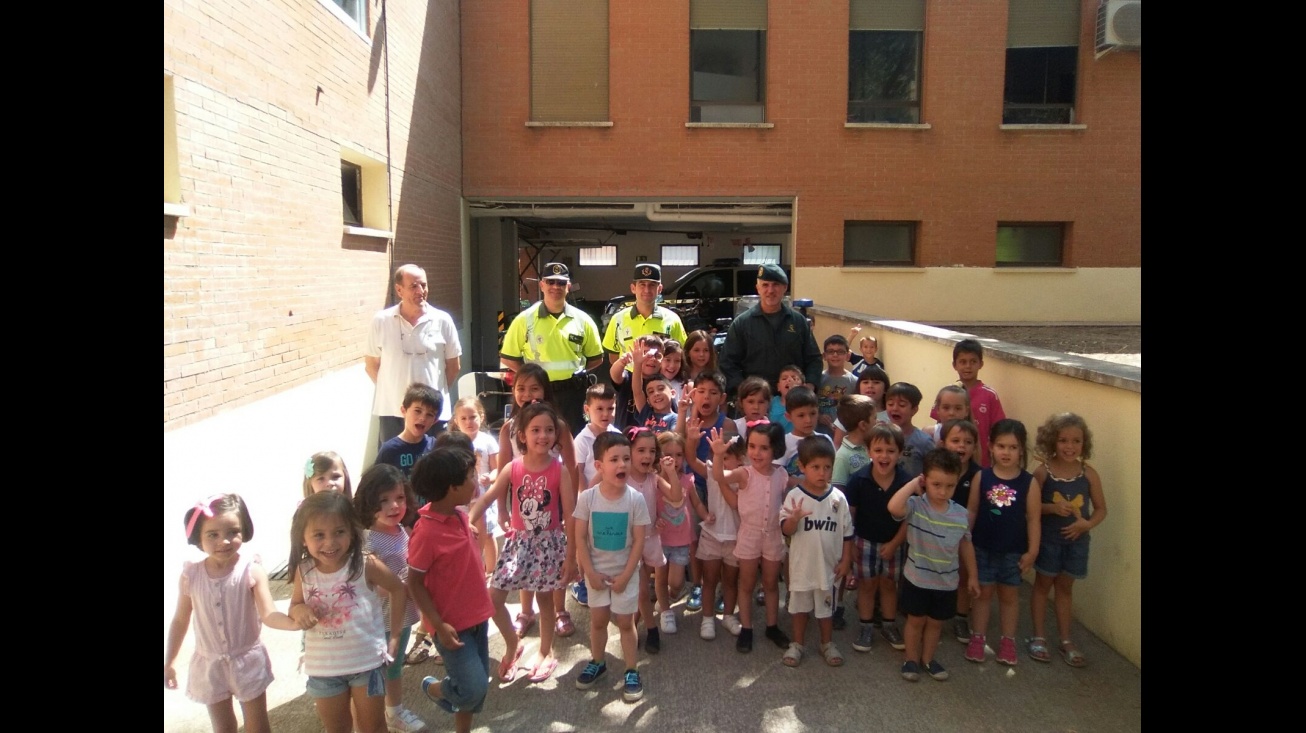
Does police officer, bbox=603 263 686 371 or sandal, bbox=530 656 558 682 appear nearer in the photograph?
sandal, bbox=530 656 558 682

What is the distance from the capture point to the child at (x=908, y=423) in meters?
4.56

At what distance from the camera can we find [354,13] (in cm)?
852

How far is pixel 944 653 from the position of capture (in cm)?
414

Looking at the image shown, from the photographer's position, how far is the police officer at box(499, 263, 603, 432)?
5398 millimetres

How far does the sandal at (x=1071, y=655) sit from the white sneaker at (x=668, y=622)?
1991 millimetres

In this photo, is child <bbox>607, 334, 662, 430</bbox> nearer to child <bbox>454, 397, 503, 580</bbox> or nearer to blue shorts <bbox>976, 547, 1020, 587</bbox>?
child <bbox>454, 397, 503, 580</bbox>

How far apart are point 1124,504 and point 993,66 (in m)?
11.2

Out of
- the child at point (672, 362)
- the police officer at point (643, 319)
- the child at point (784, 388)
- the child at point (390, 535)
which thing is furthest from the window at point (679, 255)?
the child at point (390, 535)

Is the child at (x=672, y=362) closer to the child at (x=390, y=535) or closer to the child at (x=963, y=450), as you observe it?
the child at (x=963, y=450)

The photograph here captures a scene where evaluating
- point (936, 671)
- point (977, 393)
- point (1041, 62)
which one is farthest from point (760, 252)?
point (936, 671)

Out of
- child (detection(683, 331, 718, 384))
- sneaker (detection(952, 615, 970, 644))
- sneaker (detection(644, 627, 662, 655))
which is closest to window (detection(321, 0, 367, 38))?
child (detection(683, 331, 718, 384))

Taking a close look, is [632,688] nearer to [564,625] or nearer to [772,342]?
[564,625]

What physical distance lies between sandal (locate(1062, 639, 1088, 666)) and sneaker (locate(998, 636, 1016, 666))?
0.26 metres

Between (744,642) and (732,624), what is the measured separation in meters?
0.23
